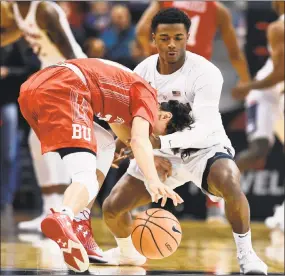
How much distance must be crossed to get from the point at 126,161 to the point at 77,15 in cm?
288

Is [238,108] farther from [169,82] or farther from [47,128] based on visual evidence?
[47,128]

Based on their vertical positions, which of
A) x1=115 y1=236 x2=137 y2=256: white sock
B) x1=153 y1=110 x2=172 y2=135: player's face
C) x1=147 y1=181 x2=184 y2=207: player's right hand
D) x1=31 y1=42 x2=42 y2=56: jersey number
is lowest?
x1=115 y1=236 x2=137 y2=256: white sock

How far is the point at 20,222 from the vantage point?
909cm

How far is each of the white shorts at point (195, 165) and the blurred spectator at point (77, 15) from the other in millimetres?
4331

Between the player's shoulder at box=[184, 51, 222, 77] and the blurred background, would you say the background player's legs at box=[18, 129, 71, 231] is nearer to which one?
the blurred background

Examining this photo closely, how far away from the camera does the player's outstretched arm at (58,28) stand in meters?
7.85

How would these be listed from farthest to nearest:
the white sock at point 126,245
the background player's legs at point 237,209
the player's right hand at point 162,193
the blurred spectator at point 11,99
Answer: the blurred spectator at point 11,99
the white sock at point 126,245
the background player's legs at point 237,209
the player's right hand at point 162,193

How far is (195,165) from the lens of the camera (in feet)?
18.7

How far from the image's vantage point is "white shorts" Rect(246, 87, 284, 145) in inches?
363

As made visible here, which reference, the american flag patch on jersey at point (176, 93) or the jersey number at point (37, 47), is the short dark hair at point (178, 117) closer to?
the american flag patch on jersey at point (176, 93)

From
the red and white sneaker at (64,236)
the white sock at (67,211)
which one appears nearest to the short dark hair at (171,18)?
the white sock at (67,211)

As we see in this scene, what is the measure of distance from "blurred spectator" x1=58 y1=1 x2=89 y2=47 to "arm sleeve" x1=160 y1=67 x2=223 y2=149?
14.7 feet

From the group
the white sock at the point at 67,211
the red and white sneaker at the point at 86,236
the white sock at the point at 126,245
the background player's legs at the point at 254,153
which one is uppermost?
the white sock at the point at 67,211

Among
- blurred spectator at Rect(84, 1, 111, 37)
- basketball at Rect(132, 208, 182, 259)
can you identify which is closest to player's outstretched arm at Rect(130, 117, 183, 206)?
basketball at Rect(132, 208, 182, 259)
